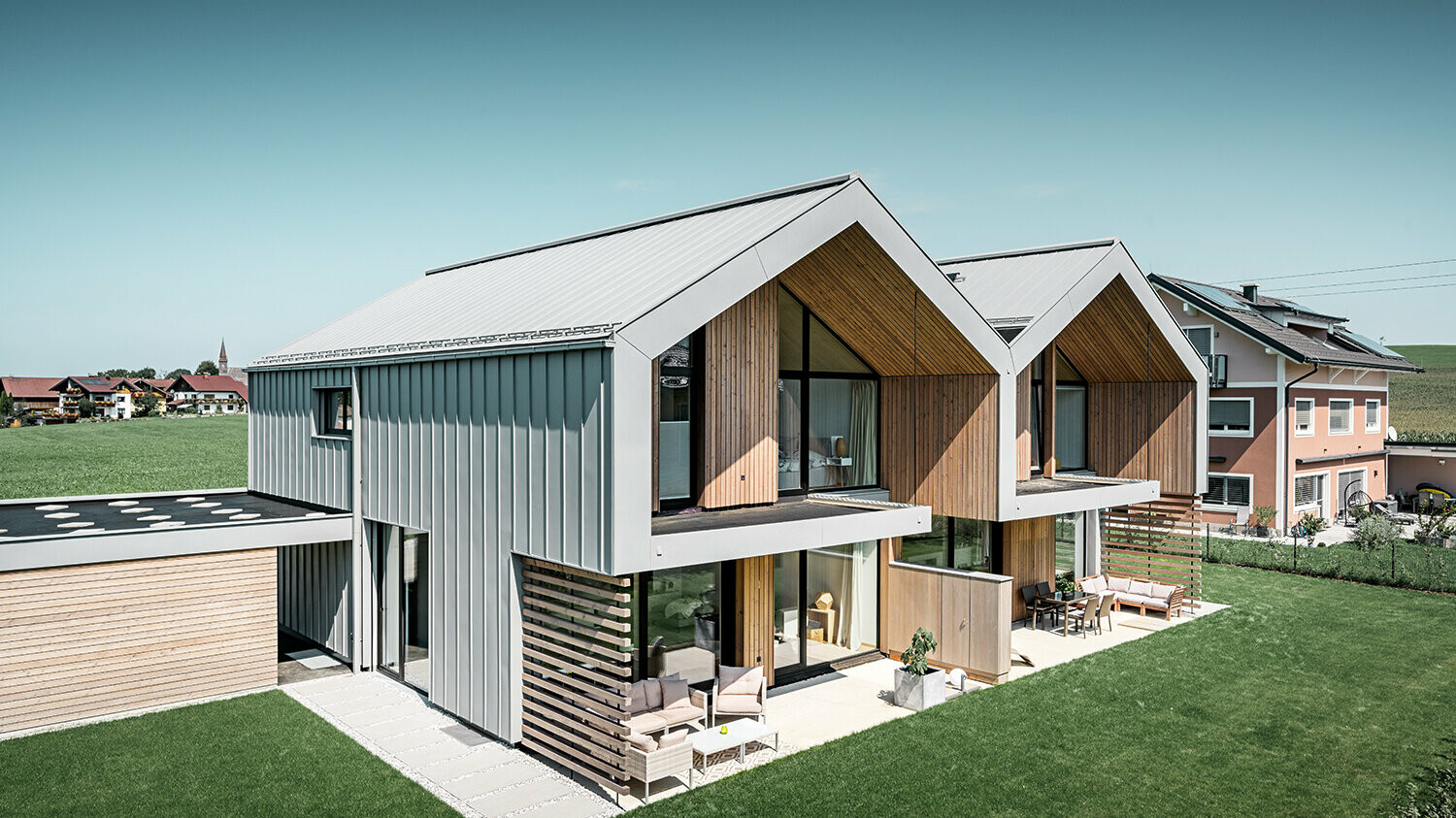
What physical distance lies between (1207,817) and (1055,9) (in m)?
15.3

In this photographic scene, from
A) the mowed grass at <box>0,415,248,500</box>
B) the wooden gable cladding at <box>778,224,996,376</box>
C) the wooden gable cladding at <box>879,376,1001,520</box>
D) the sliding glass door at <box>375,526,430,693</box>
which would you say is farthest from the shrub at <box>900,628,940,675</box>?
the mowed grass at <box>0,415,248,500</box>

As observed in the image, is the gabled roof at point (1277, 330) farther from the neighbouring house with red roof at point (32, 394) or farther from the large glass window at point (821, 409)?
the neighbouring house with red roof at point (32, 394)

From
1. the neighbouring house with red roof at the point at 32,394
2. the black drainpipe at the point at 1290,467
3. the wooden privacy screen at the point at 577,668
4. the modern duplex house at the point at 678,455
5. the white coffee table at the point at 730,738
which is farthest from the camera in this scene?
the neighbouring house with red roof at the point at 32,394

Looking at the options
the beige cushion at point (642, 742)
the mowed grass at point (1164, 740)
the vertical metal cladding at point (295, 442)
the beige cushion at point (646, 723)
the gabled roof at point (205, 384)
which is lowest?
the mowed grass at point (1164, 740)

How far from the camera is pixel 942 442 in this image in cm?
1359

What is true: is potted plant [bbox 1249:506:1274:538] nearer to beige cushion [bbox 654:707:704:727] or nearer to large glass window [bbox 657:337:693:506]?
large glass window [bbox 657:337:693:506]

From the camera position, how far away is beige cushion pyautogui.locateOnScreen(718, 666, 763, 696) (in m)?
10.6

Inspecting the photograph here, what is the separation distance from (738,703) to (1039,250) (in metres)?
9.96

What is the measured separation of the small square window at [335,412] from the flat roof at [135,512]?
1253 millimetres

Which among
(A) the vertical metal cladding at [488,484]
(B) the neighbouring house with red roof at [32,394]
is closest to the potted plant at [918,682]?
(A) the vertical metal cladding at [488,484]

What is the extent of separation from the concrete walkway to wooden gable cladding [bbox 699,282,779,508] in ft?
12.1

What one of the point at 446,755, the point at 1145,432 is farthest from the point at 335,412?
the point at 1145,432

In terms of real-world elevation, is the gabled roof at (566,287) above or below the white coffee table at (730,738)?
above

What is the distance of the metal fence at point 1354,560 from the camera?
18.9 m
